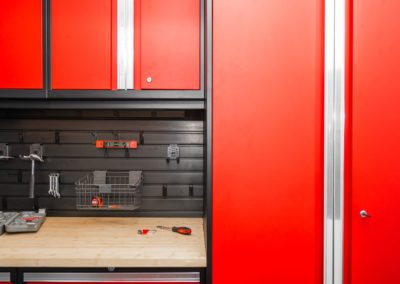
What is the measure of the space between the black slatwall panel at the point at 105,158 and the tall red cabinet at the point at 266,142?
0.70 metres

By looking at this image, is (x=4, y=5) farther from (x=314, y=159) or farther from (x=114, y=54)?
(x=314, y=159)

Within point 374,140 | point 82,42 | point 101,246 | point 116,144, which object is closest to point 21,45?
point 82,42

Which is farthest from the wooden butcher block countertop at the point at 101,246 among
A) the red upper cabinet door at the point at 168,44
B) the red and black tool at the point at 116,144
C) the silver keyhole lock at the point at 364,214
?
the red upper cabinet door at the point at 168,44

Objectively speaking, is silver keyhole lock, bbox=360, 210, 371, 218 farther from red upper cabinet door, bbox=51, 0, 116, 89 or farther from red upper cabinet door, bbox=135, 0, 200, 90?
red upper cabinet door, bbox=51, 0, 116, 89

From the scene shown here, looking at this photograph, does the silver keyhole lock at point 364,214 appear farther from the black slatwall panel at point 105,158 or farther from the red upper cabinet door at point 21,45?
the red upper cabinet door at point 21,45

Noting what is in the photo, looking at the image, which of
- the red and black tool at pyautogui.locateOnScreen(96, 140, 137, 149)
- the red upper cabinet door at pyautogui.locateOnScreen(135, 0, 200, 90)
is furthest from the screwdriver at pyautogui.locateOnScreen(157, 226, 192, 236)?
the red upper cabinet door at pyautogui.locateOnScreen(135, 0, 200, 90)

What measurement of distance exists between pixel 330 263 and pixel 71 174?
1.80 metres

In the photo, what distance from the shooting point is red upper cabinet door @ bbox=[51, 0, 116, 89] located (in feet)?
5.18

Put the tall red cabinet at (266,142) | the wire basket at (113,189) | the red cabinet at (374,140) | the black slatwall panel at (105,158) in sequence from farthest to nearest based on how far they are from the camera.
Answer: the black slatwall panel at (105,158)
the wire basket at (113,189)
the tall red cabinet at (266,142)
the red cabinet at (374,140)

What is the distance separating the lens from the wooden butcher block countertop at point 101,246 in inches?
53.0

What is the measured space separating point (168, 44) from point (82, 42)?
0.51 metres

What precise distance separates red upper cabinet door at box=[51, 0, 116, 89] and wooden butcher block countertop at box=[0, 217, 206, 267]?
916 millimetres

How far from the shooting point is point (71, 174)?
201 cm

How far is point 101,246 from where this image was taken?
1481mm
